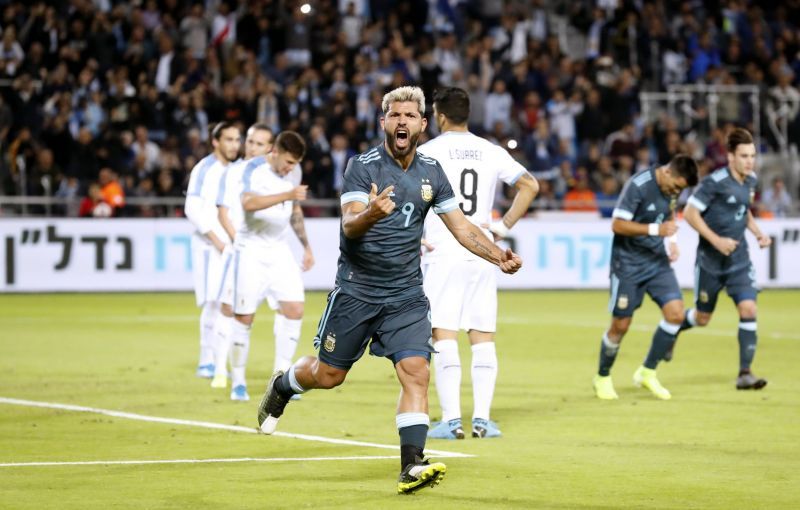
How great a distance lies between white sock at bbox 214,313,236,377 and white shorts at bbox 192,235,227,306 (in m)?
0.50

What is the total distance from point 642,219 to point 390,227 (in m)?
5.30

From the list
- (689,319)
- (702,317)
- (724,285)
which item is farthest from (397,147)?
(689,319)

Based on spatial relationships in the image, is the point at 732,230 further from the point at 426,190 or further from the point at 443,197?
the point at 426,190

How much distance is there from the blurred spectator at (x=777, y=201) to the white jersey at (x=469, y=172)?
776 inches

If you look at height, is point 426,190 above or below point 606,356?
above

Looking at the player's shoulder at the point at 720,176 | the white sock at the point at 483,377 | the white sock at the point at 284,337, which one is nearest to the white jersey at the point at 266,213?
the white sock at the point at 284,337

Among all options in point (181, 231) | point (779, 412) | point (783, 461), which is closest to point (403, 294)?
point (783, 461)

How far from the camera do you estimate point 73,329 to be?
64.6 ft

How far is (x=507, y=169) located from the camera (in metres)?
10.6

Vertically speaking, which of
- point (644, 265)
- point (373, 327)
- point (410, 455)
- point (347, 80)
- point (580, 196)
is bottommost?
point (410, 455)

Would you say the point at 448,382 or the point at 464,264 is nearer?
the point at 448,382

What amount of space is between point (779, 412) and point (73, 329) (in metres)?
11.0

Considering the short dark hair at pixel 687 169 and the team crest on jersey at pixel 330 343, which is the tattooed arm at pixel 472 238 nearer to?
the team crest on jersey at pixel 330 343

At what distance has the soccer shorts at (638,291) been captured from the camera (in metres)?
13.0
